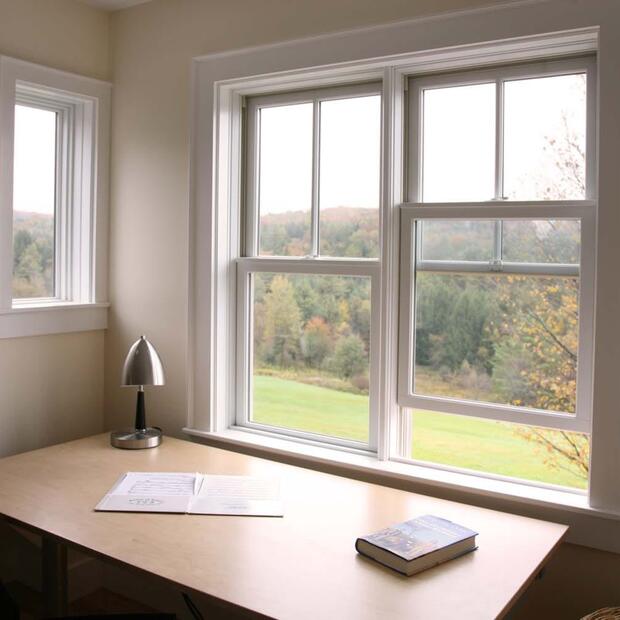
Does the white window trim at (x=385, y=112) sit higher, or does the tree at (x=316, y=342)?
the white window trim at (x=385, y=112)

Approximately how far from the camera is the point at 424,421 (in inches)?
102

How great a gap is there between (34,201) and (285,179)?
109 cm

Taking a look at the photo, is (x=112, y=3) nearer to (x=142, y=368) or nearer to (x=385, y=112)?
(x=385, y=112)

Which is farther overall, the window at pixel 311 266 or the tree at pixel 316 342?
the tree at pixel 316 342

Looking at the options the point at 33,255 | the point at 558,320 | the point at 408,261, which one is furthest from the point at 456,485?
the point at 33,255

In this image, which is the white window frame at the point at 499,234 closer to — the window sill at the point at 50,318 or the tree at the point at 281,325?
the tree at the point at 281,325

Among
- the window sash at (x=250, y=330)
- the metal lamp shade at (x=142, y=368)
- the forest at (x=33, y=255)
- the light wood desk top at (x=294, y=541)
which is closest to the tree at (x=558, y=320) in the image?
the light wood desk top at (x=294, y=541)

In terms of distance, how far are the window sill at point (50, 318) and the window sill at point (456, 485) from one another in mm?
768

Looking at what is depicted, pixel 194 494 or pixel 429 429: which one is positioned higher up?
pixel 429 429

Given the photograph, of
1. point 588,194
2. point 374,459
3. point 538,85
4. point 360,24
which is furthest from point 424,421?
point 360,24

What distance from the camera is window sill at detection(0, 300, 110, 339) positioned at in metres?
2.86

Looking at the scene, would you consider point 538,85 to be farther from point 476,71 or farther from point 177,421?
point 177,421

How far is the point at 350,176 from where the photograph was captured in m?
2.71

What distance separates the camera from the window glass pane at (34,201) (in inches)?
117
